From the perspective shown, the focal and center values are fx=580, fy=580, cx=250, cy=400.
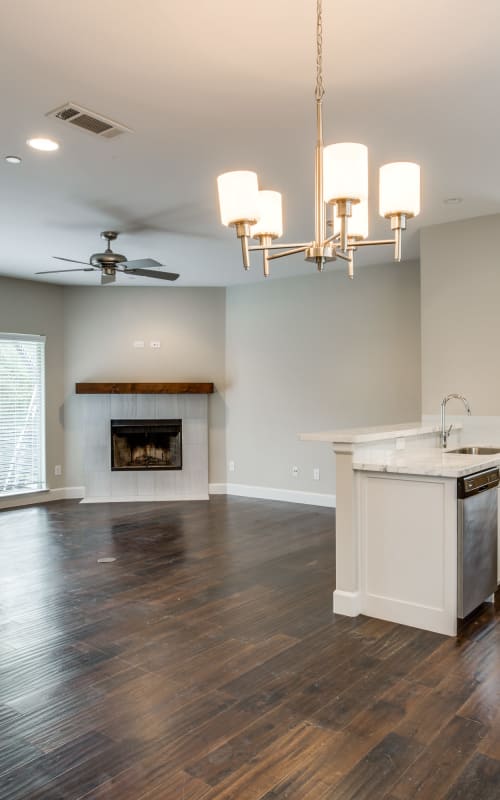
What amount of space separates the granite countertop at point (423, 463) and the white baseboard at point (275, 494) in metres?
3.03

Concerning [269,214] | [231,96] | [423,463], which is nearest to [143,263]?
[231,96]

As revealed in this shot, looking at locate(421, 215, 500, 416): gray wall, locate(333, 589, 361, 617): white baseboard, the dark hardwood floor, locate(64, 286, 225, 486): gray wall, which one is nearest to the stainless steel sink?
locate(421, 215, 500, 416): gray wall

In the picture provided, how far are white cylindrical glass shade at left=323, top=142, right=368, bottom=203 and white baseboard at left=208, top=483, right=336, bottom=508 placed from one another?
16.4 ft

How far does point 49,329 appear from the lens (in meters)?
7.32

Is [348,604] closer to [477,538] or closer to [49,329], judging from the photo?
[477,538]

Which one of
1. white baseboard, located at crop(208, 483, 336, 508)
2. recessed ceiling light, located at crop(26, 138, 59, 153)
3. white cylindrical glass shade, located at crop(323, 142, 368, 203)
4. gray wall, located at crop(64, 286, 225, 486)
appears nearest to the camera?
white cylindrical glass shade, located at crop(323, 142, 368, 203)

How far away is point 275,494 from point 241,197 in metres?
5.33

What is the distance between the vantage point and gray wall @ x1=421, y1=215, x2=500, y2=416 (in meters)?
4.62

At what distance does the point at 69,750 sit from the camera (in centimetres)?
211

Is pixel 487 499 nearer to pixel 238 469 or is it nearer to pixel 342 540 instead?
pixel 342 540

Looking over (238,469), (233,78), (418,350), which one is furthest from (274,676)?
(238,469)

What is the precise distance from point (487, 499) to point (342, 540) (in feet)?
2.92

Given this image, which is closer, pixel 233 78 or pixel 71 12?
pixel 71 12

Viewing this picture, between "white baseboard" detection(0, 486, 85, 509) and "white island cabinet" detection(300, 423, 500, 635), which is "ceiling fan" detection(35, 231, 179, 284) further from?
"white baseboard" detection(0, 486, 85, 509)
